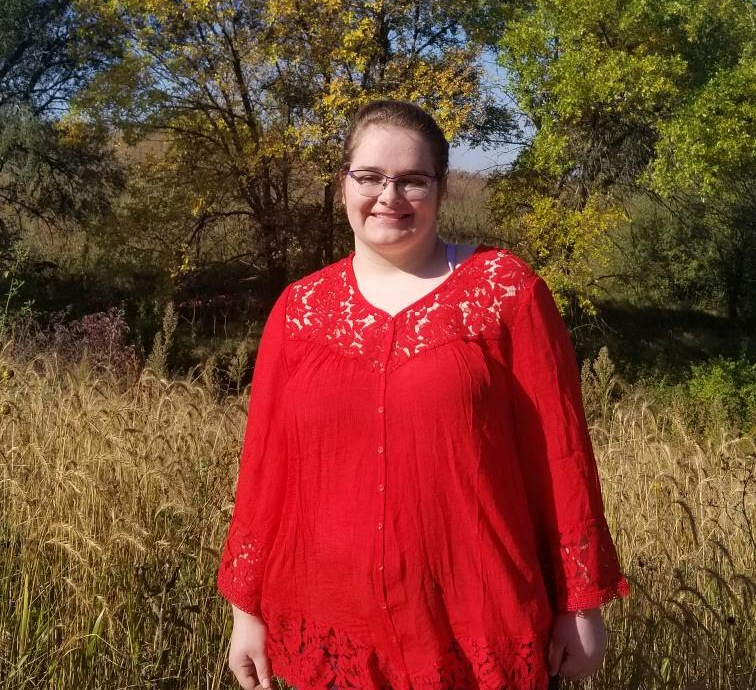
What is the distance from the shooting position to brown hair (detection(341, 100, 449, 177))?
188cm

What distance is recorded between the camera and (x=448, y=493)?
5.93 ft

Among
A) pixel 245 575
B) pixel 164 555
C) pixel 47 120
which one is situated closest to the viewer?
pixel 245 575

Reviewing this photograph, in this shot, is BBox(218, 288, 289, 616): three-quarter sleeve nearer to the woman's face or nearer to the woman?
the woman

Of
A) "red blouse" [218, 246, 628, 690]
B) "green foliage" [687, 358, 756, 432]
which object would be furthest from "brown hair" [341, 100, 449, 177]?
"green foliage" [687, 358, 756, 432]

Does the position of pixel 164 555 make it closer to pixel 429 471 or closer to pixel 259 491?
pixel 259 491

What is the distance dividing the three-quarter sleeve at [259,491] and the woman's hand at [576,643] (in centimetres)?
67

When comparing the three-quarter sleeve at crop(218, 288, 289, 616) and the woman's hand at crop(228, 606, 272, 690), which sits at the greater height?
the three-quarter sleeve at crop(218, 288, 289, 616)

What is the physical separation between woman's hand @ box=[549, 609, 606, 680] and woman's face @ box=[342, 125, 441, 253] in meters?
0.86

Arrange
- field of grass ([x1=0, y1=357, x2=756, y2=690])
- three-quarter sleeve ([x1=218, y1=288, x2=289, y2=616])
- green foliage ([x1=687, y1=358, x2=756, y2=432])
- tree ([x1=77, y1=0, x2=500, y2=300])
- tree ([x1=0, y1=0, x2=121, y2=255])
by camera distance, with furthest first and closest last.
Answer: tree ([x1=0, y1=0, x2=121, y2=255]), green foliage ([x1=687, y1=358, x2=756, y2=432]), tree ([x1=77, y1=0, x2=500, y2=300]), field of grass ([x1=0, y1=357, x2=756, y2=690]), three-quarter sleeve ([x1=218, y1=288, x2=289, y2=616])

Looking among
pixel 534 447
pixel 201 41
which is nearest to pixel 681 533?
pixel 534 447

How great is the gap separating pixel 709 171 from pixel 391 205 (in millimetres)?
12539

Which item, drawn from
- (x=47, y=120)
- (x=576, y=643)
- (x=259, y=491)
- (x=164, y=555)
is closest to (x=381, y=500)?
(x=259, y=491)

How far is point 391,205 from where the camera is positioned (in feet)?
6.16

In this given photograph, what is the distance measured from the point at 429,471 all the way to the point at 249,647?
25.2 inches
